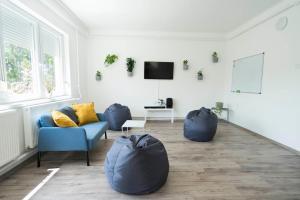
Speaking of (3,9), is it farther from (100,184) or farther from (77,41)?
(100,184)

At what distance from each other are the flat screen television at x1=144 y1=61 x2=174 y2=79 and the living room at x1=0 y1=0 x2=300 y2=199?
1.2 inches

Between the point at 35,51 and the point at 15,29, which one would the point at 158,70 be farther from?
the point at 15,29

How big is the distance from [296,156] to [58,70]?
5.11 metres

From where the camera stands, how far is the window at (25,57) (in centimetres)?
234

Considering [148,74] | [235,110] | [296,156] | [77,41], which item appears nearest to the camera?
[296,156]

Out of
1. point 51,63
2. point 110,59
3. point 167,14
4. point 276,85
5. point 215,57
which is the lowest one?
point 276,85

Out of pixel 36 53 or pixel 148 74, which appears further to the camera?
pixel 148 74

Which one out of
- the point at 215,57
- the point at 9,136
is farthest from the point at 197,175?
the point at 215,57

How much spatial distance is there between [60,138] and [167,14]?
134 inches

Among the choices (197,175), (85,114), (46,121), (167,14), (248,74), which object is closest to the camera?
(197,175)

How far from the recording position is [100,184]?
78.3 inches

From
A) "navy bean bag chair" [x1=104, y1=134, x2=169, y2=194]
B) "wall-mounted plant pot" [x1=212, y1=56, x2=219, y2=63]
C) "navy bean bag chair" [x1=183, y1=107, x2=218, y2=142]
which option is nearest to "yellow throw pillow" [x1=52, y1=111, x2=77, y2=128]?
"navy bean bag chair" [x1=104, y1=134, x2=169, y2=194]

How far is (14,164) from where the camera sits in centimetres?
225

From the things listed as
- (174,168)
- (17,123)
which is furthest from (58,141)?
(174,168)
